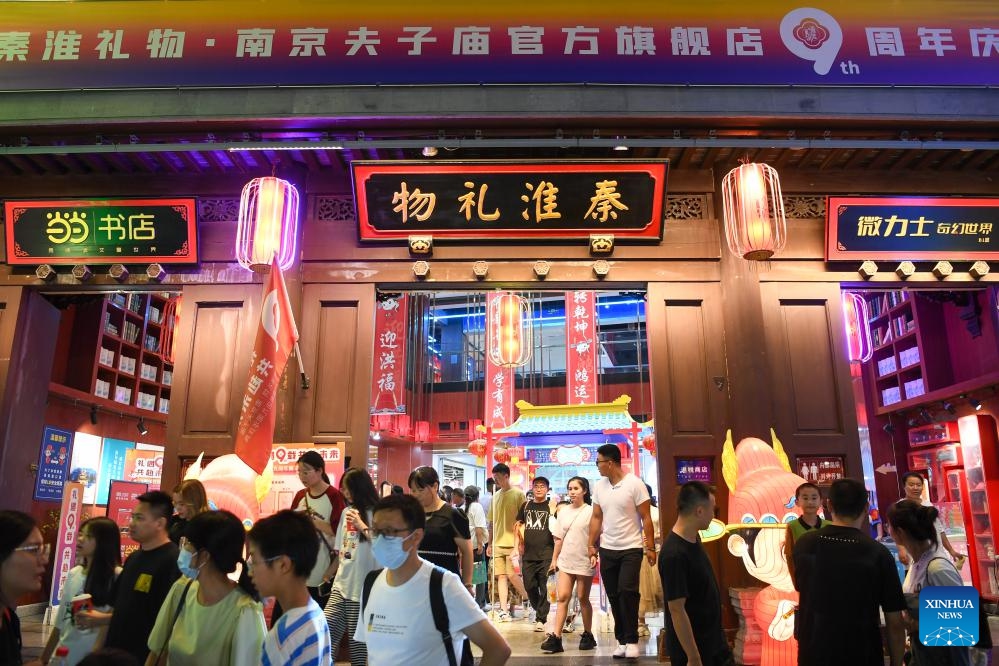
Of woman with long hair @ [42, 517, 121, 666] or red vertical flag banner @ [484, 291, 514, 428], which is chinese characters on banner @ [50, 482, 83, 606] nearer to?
woman with long hair @ [42, 517, 121, 666]

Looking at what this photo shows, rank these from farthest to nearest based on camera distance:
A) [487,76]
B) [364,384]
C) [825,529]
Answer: [364,384], [487,76], [825,529]

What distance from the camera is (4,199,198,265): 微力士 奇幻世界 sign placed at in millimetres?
6098

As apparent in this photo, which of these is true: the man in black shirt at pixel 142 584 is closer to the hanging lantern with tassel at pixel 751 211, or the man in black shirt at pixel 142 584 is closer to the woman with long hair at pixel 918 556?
the woman with long hair at pixel 918 556

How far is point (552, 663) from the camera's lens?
486 cm

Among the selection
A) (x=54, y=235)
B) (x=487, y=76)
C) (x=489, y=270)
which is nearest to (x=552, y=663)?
(x=489, y=270)

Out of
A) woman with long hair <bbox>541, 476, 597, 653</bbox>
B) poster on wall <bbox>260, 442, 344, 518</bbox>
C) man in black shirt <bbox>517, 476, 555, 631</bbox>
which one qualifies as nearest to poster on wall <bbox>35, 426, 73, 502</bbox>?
poster on wall <bbox>260, 442, 344, 518</bbox>

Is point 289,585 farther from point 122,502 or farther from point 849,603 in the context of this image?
point 122,502

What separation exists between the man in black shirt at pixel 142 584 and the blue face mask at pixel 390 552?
0.97 metres

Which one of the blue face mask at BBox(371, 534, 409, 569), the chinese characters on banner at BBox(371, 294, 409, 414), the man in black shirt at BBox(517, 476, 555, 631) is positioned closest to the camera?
the blue face mask at BBox(371, 534, 409, 569)

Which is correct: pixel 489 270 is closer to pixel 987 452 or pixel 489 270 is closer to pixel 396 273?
pixel 396 273

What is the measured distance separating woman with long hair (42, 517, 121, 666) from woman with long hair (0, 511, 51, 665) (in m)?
0.58

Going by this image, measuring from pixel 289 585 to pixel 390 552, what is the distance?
0.32 meters

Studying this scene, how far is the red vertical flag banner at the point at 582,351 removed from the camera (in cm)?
1411

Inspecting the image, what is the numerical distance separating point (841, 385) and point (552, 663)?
3.43 m
